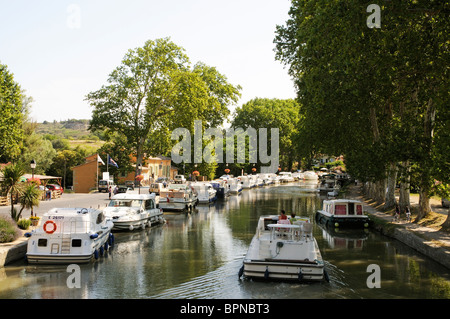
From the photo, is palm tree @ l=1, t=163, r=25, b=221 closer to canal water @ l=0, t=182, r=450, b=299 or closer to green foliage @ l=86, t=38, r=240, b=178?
canal water @ l=0, t=182, r=450, b=299

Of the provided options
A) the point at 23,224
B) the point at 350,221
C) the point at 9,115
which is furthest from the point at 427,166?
the point at 9,115

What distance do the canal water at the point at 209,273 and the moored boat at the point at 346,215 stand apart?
10.8 ft

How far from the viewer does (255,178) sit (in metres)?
82.6

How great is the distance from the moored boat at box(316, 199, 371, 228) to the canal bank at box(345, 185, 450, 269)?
1014 millimetres

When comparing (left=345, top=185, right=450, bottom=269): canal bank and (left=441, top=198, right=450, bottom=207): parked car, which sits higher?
(left=441, top=198, right=450, bottom=207): parked car

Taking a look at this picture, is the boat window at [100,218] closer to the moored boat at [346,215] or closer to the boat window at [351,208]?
the moored boat at [346,215]

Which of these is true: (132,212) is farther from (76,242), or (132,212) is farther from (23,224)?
(76,242)

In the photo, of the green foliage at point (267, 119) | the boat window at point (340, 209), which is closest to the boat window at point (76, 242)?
the boat window at point (340, 209)

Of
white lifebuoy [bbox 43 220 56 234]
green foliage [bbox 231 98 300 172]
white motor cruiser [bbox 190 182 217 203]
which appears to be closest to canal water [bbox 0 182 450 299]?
white lifebuoy [bbox 43 220 56 234]

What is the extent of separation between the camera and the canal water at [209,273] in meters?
14.4

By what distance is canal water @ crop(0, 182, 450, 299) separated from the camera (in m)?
14.4

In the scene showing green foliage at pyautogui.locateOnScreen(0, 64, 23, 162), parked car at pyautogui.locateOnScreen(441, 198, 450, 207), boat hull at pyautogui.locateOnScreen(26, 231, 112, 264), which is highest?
green foliage at pyautogui.locateOnScreen(0, 64, 23, 162)
